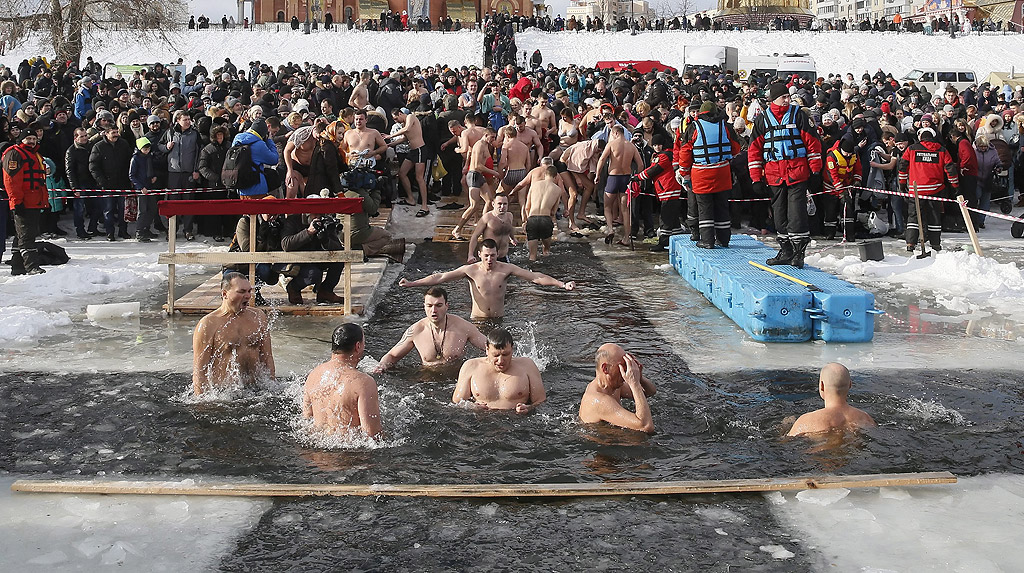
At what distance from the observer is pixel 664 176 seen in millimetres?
13406

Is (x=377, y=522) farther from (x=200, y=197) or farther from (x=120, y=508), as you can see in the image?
(x=200, y=197)

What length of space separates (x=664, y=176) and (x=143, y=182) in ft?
22.3

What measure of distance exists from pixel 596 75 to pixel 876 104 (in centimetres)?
820

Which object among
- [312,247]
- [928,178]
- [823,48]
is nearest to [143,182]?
[312,247]

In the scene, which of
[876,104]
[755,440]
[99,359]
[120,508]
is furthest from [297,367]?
[876,104]

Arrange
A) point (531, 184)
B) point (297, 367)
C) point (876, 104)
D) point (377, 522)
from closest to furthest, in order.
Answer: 1. point (377, 522)
2. point (297, 367)
3. point (531, 184)
4. point (876, 104)

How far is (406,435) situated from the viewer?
6227 millimetres

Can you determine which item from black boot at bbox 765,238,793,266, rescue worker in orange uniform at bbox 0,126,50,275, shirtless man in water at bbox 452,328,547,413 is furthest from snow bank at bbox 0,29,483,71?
shirtless man in water at bbox 452,328,547,413

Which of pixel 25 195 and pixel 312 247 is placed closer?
pixel 312 247

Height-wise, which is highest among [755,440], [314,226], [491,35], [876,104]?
[491,35]

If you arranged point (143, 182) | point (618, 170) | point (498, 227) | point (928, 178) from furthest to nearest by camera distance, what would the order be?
point (618, 170) → point (143, 182) → point (928, 178) → point (498, 227)

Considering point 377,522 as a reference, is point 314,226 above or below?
above

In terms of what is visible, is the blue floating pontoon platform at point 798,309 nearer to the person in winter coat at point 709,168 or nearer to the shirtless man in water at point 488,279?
the shirtless man in water at point 488,279

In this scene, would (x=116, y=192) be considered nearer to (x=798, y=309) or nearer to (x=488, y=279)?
(x=488, y=279)
